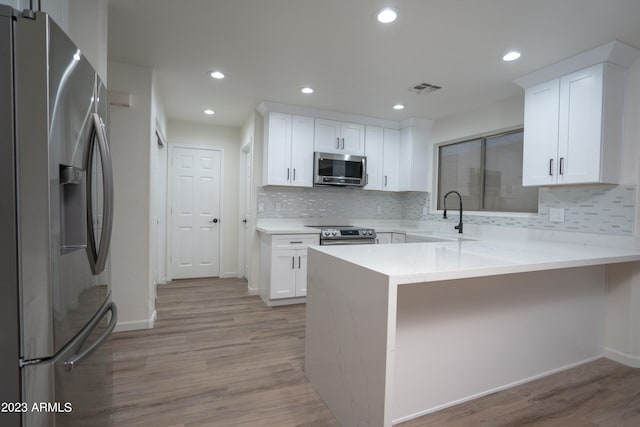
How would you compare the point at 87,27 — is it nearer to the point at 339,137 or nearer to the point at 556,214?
the point at 339,137

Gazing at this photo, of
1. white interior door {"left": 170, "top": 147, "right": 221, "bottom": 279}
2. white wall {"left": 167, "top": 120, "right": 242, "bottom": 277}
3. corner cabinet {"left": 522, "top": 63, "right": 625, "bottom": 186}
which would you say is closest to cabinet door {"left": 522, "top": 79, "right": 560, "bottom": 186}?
corner cabinet {"left": 522, "top": 63, "right": 625, "bottom": 186}

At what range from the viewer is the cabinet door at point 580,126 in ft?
7.63

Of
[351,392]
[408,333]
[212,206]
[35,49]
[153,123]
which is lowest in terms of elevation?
[351,392]

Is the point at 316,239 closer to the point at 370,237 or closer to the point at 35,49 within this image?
the point at 370,237

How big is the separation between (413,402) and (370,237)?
2.41 m

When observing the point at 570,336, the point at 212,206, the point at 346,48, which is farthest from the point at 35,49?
the point at 212,206

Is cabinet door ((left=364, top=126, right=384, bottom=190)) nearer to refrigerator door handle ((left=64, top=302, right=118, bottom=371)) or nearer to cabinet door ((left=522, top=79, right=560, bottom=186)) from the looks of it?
cabinet door ((left=522, top=79, right=560, bottom=186))

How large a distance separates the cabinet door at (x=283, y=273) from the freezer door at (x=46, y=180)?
96.9 inches

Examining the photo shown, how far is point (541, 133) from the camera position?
8.85ft

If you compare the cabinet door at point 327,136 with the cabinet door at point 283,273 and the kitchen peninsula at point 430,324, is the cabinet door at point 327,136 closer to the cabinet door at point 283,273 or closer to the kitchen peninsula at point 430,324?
the cabinet door at point 283,273

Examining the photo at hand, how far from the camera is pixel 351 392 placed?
1552mm

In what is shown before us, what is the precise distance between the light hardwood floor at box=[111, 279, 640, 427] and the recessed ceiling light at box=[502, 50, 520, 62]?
96.7 inches

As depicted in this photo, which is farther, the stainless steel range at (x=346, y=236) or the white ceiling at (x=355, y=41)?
the stainless steel range at (x=346, y=236)

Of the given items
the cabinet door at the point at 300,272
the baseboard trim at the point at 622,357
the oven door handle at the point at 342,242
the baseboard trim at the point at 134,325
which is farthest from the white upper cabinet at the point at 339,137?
the baseboard trim at the point at 622,357
